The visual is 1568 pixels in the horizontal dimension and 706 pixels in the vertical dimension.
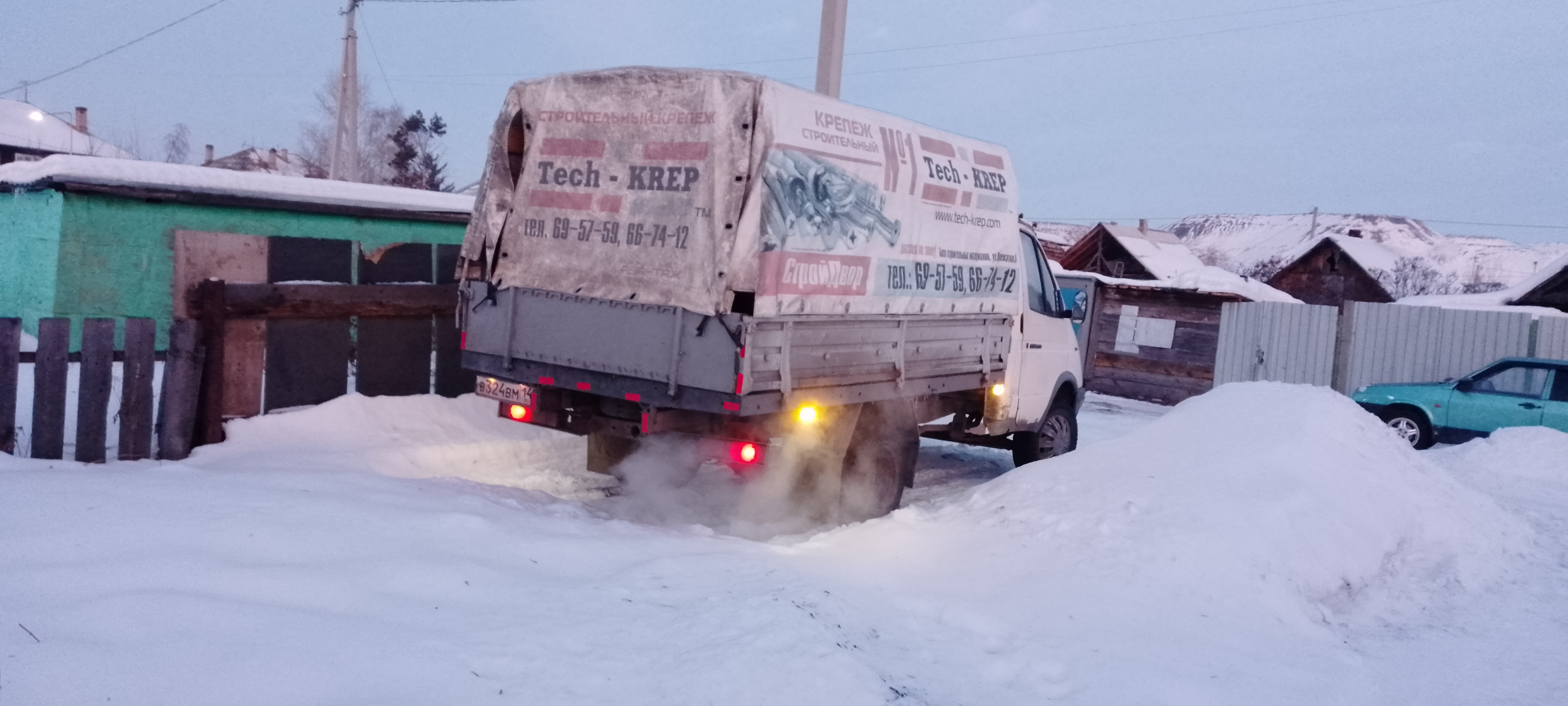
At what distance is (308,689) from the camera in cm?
326

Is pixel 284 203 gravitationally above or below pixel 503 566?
above

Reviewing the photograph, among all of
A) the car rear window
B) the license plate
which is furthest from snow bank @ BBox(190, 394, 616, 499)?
the car rear window

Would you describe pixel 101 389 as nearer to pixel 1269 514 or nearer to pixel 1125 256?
pixel 1269 514

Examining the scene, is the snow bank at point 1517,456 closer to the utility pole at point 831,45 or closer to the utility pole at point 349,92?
the utility pole at point 831,45

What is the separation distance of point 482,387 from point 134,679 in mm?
3794

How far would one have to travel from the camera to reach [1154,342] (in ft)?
62.5

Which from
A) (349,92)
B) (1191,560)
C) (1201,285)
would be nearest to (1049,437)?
(1191,560)

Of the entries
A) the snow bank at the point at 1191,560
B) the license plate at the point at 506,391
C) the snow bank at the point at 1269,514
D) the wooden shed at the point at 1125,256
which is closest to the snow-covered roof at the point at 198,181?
the license plate at the point at 506,391

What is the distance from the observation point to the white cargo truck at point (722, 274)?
6.05 m

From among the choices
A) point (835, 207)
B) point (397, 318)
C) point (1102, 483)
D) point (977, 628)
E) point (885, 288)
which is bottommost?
point (977, 628)

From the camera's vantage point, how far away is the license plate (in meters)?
6.68

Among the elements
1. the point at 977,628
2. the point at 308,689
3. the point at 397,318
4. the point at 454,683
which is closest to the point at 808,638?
the point at 977,628

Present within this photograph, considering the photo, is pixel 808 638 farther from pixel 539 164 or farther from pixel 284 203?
pixel 284 203

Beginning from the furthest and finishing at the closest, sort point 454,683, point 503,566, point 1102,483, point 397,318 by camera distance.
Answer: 1. point 397,318
2. point 1102,483
3. point 503,566
4. point 454,683
